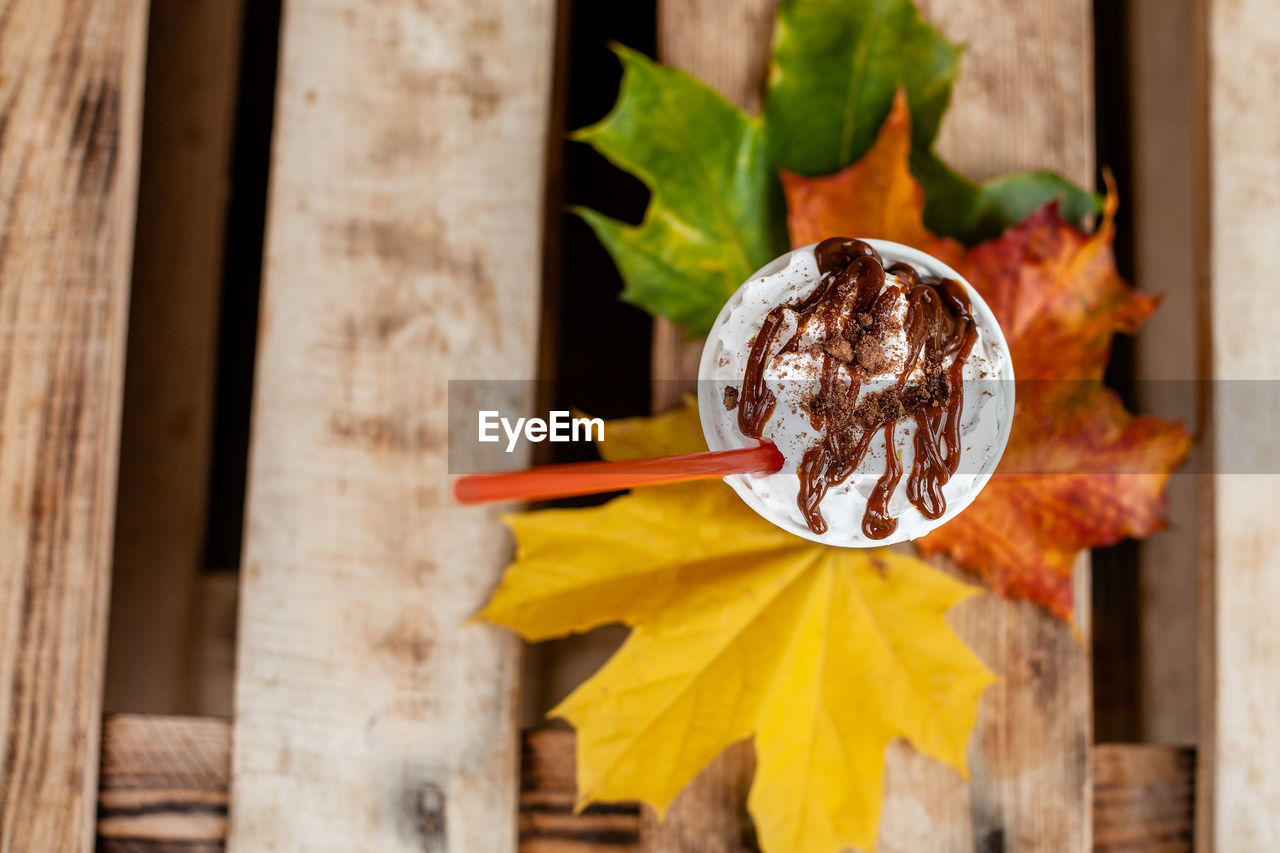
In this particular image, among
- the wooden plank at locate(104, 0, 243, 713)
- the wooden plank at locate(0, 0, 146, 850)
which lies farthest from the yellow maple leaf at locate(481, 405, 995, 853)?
the wooden plank at locate(104, 0, 243, 713)

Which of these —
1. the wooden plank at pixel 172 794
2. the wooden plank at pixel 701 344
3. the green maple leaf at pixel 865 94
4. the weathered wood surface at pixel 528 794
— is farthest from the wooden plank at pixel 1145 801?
the wooden plank at pixel 172 794

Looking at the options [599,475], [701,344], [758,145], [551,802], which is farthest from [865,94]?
[551,802]

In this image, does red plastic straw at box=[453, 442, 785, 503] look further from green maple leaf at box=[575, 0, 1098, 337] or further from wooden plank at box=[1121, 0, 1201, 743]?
wooden plank at box=[1121, 0, 1201, 743]

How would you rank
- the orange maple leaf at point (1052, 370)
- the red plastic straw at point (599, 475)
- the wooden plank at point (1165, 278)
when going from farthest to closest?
the wooden plank at point (1165, 278), the orange maple leaf at point (1052, 370), the red plastic straw at point (599, 475)

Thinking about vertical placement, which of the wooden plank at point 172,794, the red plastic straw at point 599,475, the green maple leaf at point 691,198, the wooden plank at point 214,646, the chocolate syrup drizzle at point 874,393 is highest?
the green maple leaf at point 691,198

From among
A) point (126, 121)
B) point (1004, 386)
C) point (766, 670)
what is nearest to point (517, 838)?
point (766, 670)

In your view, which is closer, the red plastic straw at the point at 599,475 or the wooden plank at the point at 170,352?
the red plastic straw at the point at 599,475

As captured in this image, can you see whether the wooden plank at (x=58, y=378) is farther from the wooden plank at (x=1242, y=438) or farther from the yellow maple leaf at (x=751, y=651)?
the wooden plank at (x=1242, y=438)
